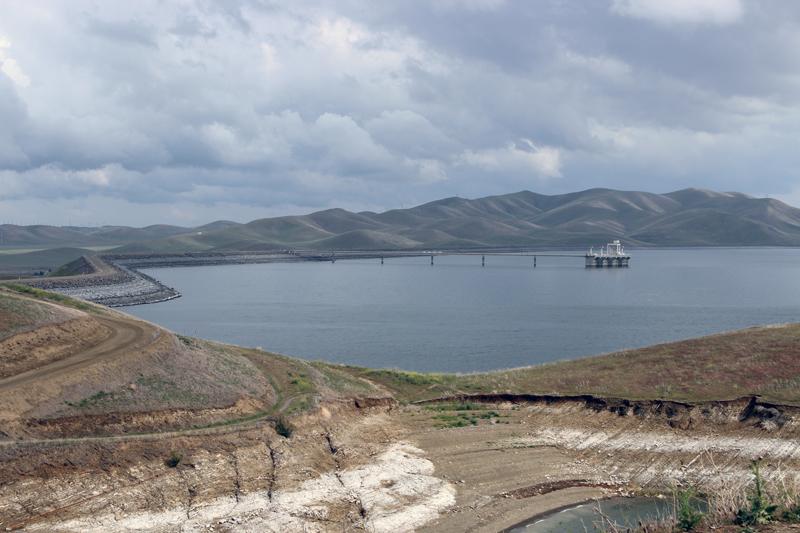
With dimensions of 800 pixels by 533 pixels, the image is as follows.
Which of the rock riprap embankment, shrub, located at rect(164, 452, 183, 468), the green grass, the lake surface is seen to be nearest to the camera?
shrub, located at rect(164, 452, 183, 468)

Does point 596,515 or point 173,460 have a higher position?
point 173,460

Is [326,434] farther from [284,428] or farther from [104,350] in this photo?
[104,350]

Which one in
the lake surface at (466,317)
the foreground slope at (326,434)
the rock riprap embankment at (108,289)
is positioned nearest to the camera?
the foreground slope at (326,434)

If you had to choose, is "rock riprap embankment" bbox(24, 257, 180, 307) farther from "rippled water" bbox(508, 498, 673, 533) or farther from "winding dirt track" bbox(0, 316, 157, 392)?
"rippled water" bbox(508, 498, 673, 533)

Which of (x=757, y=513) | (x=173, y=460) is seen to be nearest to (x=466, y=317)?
(x=173, y=460)

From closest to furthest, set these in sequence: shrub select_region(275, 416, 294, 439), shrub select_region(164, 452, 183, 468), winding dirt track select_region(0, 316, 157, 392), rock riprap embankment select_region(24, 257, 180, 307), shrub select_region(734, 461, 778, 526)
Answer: shrub select_region(734, 461, 778, 526) → shrub select_region(164, 452, 183, 468) → winding dirt track select_region(0, 316, 157, 392) → shrub select_region(275, 416, 294, 439) → rock riprap embankment select_region(24, 257, 180, 307)

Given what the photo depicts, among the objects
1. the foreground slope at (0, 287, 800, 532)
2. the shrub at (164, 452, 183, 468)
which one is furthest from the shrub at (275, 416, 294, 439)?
the shrub at (164, 452, 183, 468)

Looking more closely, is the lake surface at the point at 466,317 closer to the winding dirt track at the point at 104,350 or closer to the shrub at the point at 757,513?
the winding dirt track at the point at 104,350

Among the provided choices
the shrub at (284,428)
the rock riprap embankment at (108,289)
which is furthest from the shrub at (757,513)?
the rock riprap embankment at (108,289)

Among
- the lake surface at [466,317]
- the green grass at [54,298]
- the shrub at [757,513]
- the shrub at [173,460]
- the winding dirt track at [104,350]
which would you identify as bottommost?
the lake surface at [466,317]
